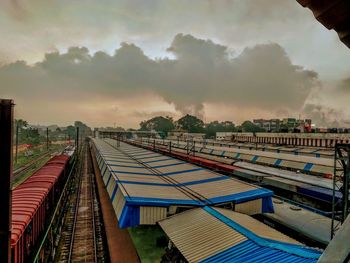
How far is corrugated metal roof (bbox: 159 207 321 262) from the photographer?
775cm

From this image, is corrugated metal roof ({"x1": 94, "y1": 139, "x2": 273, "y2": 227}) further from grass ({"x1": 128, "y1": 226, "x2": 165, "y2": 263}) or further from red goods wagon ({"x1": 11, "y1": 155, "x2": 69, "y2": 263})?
red goods wagon ({"x1": 11, "y1": 155, "x2": 69, "y2": 263})

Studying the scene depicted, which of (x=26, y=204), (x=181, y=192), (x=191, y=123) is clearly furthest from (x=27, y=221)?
(x=191, y=123)

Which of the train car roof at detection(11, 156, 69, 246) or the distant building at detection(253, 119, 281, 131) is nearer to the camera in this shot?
the train car roof at detection(11, 156, 69, 246)

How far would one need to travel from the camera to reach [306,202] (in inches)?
904

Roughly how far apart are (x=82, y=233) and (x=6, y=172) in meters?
15.0

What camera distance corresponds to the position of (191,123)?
174m

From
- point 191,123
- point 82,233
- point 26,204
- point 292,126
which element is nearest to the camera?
point 26,204

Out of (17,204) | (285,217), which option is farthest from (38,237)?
(285,217)

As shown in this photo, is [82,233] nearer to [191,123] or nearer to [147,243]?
[147,243]

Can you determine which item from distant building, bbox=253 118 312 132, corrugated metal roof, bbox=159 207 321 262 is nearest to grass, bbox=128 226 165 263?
corrugated metal roof, bbox=159 207 321 262

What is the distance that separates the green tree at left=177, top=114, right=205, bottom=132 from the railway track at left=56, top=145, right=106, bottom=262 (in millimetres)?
144636

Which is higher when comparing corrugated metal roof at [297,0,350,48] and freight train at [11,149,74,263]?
corrugated metal roof at [297,0,350,48]

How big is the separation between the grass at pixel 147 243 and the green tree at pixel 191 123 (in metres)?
152

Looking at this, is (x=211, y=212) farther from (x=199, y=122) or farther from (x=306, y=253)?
(x=199, y=122)
